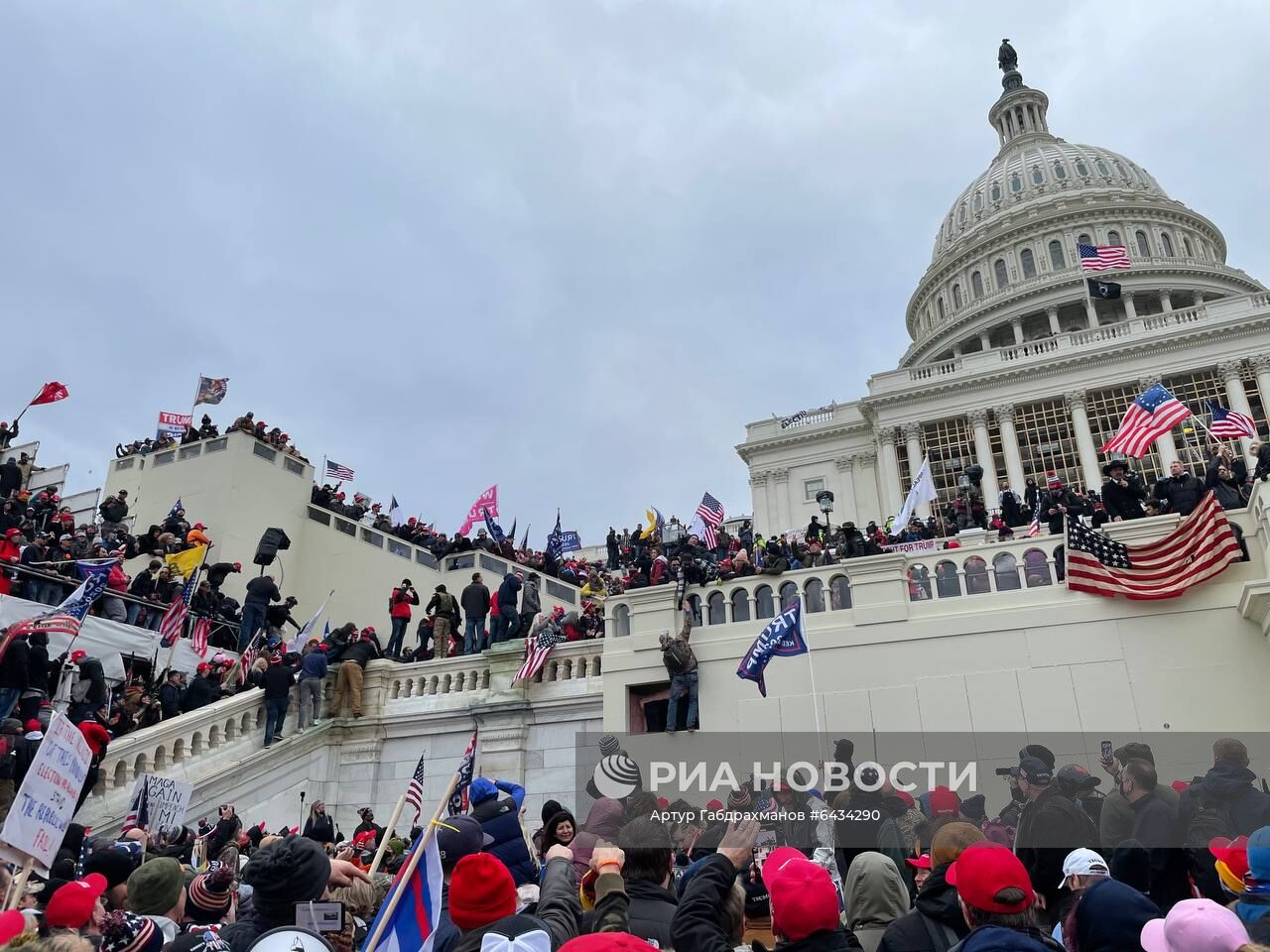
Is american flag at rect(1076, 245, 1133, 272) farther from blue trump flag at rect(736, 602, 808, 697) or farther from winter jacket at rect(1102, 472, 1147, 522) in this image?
blue trump flag at rect(736, 602, 808, 697)

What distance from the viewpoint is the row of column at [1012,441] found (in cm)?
4588

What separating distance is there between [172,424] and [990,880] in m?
32.8

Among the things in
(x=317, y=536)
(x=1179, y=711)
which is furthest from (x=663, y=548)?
(x=1179, y=711)

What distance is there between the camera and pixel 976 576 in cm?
1484

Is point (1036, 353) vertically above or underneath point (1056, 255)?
underneath

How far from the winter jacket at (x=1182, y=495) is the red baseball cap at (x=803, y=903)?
506 inches

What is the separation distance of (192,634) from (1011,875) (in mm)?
18626

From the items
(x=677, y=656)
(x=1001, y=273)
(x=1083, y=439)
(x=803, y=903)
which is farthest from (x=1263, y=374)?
(x=803, y=903)

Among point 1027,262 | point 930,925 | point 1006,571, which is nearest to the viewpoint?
point 930,925

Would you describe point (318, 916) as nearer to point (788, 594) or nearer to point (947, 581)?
point (788, 594)

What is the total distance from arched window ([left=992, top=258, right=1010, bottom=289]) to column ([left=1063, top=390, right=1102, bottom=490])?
23487 millimetres

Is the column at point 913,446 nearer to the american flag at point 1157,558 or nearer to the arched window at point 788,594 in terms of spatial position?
the arched window at point 788,594

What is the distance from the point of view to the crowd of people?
3.90 meters

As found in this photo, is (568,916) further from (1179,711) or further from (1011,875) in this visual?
(1179,711)
